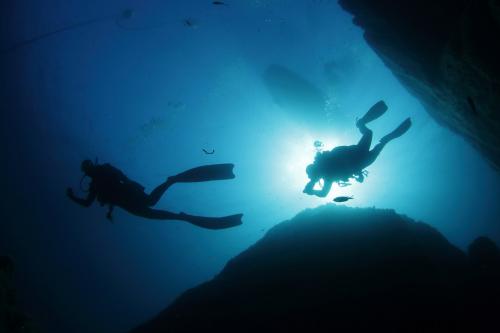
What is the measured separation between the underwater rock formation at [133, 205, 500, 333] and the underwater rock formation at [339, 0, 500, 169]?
431 cm

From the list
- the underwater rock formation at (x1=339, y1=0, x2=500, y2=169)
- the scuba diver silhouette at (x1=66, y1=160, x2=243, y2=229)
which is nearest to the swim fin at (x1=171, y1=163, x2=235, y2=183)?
the scuba diver silhouette at (x1=66, y1=160, x2=243, y2=229)

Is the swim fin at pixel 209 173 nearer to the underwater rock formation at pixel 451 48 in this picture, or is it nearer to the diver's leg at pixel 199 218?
the diver's leg at pixel 199 218

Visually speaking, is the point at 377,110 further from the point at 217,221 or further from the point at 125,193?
the point at 125,193

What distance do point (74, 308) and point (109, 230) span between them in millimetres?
21827

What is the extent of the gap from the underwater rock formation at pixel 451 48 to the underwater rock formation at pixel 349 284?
14.1ft

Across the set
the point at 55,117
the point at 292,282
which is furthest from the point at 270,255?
the point at 55,117

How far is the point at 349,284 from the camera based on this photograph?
370 inches

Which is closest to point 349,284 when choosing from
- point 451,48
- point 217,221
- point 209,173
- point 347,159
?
point 347,159

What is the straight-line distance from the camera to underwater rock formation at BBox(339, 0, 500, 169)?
20.1ft

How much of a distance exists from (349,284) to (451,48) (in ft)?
22.8

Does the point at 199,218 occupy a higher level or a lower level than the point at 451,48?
higher

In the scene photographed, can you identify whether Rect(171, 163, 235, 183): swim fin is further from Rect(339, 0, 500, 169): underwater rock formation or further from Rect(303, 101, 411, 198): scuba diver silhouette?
Rect(339, 0, 500, 169): underwater rock formation

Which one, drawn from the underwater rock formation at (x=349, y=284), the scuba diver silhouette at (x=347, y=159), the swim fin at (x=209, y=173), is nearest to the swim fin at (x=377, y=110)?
the scuba diver silhouette at (x=347, y=159)

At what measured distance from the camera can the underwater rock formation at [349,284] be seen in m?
8.09
